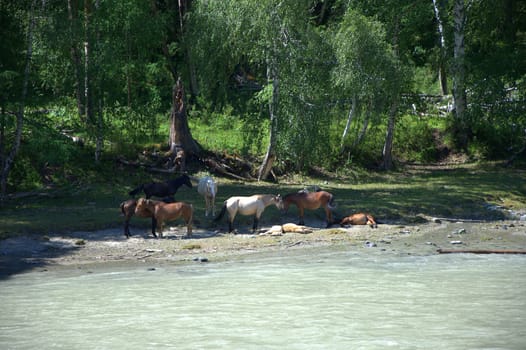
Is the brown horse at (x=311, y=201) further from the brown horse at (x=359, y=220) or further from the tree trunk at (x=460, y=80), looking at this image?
the tree trunk at (x=460, y=80)

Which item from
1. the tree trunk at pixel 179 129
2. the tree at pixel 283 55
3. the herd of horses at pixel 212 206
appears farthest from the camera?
the tree trunk at pixel 179 129

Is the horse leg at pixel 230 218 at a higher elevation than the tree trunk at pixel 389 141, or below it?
below

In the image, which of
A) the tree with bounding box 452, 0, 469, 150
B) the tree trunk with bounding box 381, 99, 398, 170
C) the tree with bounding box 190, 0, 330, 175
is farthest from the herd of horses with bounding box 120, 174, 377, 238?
→ the tree with bounding box 452, 0, 469, 150

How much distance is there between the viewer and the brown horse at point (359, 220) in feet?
69.0

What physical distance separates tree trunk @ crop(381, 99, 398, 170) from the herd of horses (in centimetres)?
936

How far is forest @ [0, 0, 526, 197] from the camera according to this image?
23016 millimetres

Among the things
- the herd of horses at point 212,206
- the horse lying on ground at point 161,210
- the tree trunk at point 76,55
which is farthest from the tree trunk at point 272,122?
the horse lying on ground at point 161,210

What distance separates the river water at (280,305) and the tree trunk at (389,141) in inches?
508

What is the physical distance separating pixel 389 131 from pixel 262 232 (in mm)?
11792

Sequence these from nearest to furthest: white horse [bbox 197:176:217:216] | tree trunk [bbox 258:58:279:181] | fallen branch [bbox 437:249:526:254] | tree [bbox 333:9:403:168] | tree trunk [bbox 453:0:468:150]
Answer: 1. fallen branch [bbox 437:249:526:254]
2. white horse [bbox 197:176:217:216]
3. tree trunk [bbox 258:58:279:181]
4. tree [bbox 333:9:403:168]
5. tree trunk [bbox 453:0:468:150]

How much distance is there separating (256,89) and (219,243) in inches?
660

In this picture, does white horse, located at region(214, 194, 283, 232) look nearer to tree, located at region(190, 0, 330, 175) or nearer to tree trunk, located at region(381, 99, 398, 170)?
tree, located at region(190, 0, 330, 175)

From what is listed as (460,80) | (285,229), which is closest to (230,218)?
(285,229)

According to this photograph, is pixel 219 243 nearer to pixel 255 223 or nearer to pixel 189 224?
pixel 189 224
